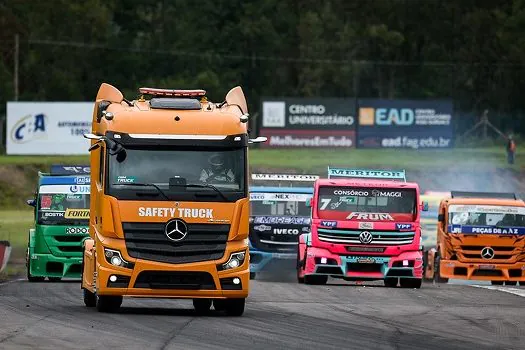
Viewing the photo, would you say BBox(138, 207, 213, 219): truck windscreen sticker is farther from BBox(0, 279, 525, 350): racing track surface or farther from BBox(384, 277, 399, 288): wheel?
BBox(384, 277, 399, 288): wheel

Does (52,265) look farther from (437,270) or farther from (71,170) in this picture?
(437,270)

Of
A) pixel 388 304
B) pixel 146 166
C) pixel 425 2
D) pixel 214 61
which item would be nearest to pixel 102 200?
pixel 146 166

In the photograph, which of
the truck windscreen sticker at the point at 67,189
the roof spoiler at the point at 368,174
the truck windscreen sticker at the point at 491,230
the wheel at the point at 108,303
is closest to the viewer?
the wheel at the point at 108,303

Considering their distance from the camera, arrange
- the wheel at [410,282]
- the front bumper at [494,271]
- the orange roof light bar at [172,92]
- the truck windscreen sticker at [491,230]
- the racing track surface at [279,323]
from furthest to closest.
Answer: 1. the truck windscreen sticker at [491,230]
2. the front bumper at [494,271]
3. the wheel at [410,282]
4. the orange roof light bar at [172,92]
5. the racing track surface at [279,323]

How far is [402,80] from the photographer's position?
9900 centimetres

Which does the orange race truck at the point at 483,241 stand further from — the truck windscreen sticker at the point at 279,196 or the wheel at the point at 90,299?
the wheel at the point at 90,299

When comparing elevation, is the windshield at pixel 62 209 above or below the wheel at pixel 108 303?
above

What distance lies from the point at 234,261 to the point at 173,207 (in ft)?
3.69

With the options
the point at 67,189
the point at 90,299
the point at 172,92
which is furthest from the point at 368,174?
the point at 172,92

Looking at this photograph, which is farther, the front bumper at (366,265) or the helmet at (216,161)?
the front bumper at (366,265)

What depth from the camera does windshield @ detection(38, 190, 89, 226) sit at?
3294cm

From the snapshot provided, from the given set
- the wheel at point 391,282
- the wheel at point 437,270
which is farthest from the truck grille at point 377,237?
the wheel at point 437,270

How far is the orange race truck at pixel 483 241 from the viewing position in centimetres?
3544

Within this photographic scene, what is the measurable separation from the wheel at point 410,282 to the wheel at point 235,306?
1058 centimetres
